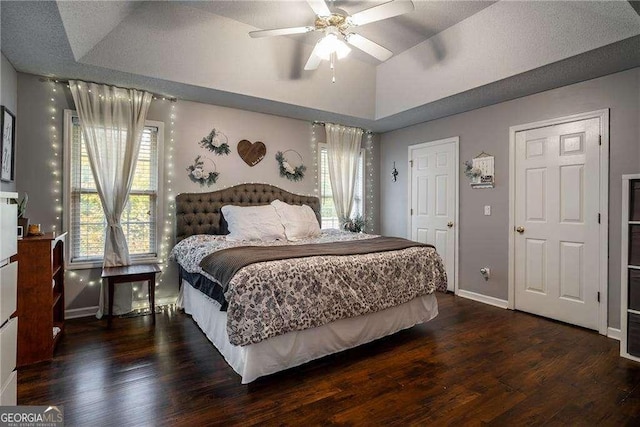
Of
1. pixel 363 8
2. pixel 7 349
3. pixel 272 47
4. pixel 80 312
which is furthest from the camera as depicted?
pixel 272 47

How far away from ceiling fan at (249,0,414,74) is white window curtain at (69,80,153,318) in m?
1.72

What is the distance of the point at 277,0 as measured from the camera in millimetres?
2982

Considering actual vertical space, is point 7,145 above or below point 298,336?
above

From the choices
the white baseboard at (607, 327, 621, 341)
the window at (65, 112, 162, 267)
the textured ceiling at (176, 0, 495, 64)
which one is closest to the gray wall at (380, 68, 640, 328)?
the white baseboard at (607, 327, 621, 341)

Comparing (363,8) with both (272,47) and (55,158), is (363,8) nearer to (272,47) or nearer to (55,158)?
(272,47)

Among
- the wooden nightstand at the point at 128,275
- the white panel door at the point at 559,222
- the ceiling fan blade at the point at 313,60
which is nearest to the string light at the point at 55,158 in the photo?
the wooden nightstand at the point at 128,275

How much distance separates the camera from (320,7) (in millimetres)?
2406

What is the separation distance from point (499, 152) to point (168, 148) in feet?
13.0

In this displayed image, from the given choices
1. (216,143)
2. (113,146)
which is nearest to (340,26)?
(216,143)

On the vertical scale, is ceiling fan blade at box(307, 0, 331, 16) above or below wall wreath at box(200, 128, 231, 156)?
above

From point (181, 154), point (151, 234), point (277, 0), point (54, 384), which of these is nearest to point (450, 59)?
point (277, 0)

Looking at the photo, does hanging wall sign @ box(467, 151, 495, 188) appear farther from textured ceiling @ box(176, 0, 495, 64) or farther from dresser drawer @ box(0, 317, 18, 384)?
dresser drawer @ box(0, 317, 18, 384)

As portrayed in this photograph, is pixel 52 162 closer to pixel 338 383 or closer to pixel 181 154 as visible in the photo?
pixel 181 154

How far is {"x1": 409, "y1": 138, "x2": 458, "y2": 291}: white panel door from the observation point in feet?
14.7
